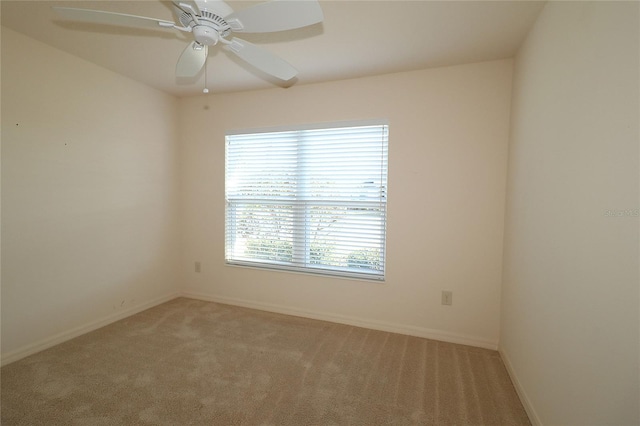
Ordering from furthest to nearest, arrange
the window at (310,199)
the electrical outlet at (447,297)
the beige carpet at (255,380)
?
the window at (310,199)
the electrical outlet at (447,297)
the beige carpet at (255,380)

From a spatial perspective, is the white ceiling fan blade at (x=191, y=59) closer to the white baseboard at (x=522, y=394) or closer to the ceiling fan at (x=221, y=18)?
the ceiling fan at (x=221, y=18)

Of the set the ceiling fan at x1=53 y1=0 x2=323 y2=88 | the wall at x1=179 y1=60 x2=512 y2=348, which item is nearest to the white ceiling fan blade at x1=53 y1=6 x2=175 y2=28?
the ceiling fan at x1=53 y1=0 x2=323 y2=88

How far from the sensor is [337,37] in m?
2.08

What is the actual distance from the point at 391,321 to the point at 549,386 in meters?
1.40

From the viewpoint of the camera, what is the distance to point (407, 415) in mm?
1690

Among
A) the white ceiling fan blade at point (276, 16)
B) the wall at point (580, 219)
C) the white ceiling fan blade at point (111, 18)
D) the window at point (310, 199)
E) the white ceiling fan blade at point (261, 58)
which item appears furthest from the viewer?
the window at point (310, 199)

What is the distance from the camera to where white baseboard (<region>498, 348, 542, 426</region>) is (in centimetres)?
160

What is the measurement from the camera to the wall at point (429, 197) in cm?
243

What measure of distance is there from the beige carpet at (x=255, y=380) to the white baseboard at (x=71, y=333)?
8 cm

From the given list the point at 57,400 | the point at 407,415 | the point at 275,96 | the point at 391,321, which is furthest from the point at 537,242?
the point at 57,400

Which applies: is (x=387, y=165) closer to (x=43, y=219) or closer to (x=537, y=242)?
(x=537, y=242)

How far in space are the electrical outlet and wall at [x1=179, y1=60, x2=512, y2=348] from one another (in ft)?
0.12

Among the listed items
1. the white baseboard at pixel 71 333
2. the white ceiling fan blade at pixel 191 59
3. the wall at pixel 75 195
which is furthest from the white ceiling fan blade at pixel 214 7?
the white baseboard at pixel 71 333

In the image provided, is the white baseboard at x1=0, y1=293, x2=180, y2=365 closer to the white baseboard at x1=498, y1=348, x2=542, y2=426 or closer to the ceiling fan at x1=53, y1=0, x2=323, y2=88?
the ceiling fan at x1=53, y1=0, x2=323, y2=88
